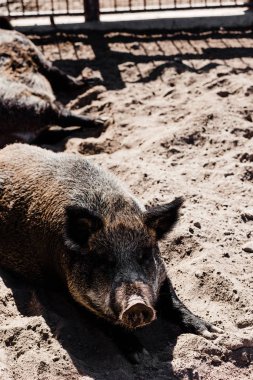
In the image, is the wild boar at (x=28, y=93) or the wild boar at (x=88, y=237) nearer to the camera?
the wild boar at (x=88, y=237)

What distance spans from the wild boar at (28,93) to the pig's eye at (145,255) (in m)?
2.76

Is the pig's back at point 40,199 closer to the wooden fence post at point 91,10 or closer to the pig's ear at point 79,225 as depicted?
the pig's ear at point 79,225

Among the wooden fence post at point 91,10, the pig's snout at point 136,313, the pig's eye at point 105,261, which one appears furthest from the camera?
the wooden fence post at point 91,10

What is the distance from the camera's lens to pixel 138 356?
406 cm

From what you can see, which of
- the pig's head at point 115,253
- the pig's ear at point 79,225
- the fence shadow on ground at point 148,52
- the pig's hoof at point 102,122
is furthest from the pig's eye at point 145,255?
the fence shadow on ground at point 148,52

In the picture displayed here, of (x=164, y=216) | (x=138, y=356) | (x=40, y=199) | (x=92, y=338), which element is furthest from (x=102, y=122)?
(x=138, y=356)

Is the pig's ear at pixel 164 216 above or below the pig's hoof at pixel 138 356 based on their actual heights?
above

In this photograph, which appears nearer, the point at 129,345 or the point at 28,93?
the point at 129,345

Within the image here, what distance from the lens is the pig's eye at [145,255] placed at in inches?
163

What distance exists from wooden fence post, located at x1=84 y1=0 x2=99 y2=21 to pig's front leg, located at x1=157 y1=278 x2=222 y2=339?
194 inches

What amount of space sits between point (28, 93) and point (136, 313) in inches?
141

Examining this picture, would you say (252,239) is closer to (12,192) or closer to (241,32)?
(12,192)

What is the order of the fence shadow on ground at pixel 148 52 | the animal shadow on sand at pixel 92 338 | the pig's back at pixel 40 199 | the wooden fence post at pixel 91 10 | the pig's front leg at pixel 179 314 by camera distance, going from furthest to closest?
1. the wooden fence post at pixel 91 10
2. the fence shadow on ground at pixel 148 52
3. the pig's back at pixel 40 199
4. the pig's front leg at pixel 179 314
5. the animal shadow on sand at pixel 92 338

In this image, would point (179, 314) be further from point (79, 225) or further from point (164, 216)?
point (79, 225)
